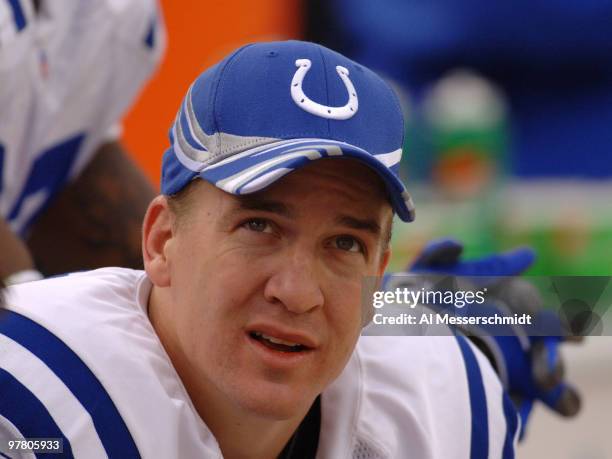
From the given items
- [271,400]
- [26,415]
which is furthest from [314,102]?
[26,415]

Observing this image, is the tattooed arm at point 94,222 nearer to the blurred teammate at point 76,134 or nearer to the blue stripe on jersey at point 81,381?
the blurred teammate at point 76,134

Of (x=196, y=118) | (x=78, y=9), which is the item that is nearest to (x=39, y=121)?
(x=78, y=9)

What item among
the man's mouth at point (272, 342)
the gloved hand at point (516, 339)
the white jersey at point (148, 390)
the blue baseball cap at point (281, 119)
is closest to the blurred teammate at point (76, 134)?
the gloved hand at point (516, 339)

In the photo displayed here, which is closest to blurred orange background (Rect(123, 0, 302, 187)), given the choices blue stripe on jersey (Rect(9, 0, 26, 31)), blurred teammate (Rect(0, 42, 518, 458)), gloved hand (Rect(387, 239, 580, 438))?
blue stripe on jersey (Rect(9, 0, 26, 31))

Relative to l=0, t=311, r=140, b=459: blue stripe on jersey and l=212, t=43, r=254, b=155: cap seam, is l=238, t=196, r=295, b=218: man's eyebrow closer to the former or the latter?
l=212, t=43, r=254, b=155: cap seam

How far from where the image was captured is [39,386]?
1.20 m

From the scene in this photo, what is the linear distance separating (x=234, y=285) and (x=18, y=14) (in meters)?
1.01

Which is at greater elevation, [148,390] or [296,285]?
[296,285]

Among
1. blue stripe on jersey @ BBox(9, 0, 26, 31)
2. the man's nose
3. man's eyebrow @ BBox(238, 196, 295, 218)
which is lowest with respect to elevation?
the man's nose

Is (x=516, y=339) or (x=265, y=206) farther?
(x=516, y=339)

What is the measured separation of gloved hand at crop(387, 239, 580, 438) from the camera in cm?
171

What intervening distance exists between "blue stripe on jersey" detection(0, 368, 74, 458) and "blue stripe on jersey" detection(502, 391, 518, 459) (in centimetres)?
56

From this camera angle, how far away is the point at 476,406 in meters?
1.47

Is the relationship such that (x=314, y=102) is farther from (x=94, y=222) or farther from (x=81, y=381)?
(x=94, y=222)
